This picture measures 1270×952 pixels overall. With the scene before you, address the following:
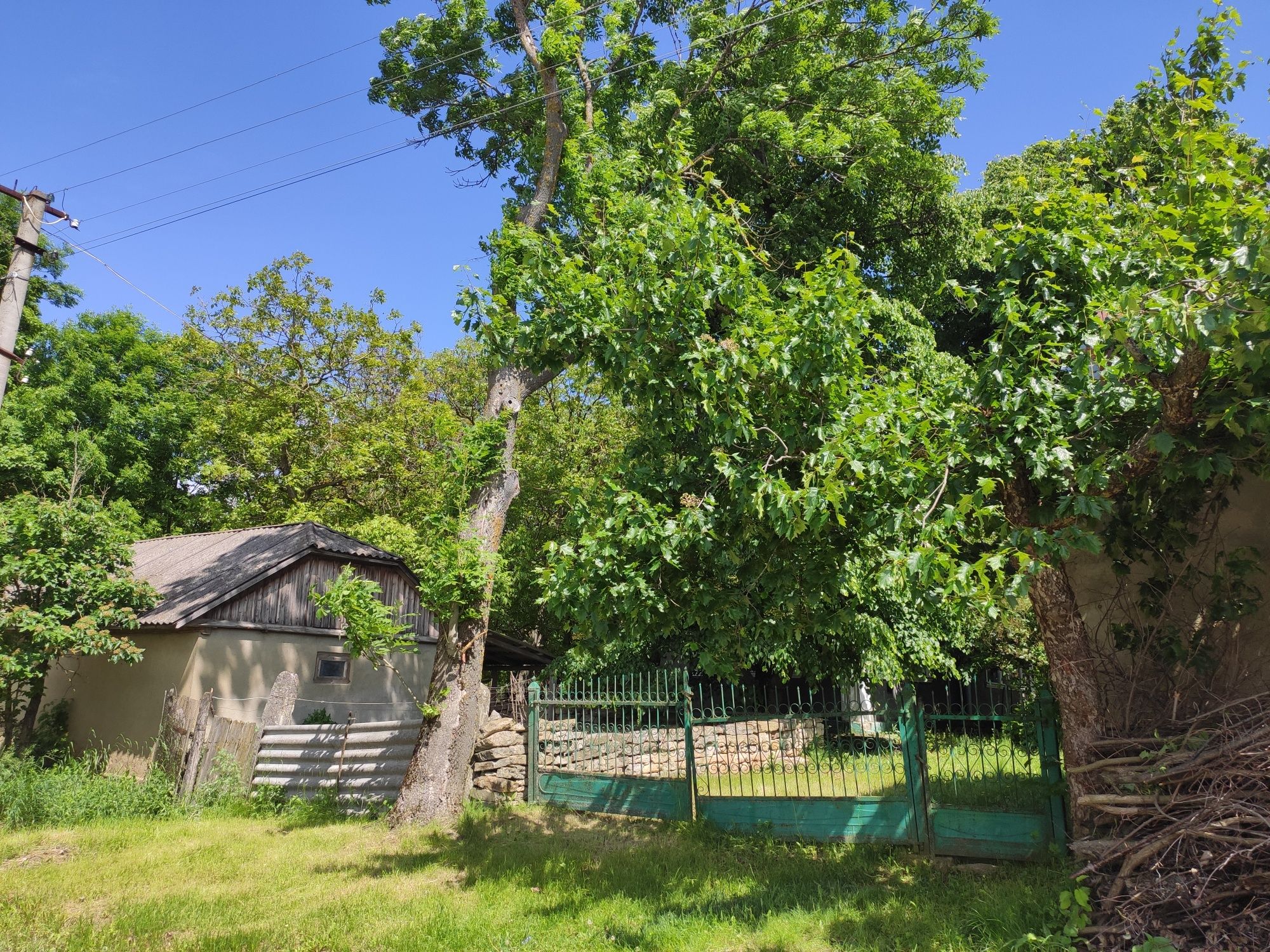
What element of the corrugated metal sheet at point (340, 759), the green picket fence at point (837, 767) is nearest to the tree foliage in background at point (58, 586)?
the corrugated metal sheet at point (340, 759)

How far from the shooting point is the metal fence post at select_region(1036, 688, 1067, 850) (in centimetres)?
643

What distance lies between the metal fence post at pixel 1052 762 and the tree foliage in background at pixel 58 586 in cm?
1211

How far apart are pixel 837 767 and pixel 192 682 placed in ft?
35.3

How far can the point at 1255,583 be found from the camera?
5699 mm

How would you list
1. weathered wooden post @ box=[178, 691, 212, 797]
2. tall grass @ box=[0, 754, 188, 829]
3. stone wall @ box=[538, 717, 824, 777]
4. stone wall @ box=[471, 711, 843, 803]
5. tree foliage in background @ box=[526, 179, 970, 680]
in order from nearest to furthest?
tree foliage in background @ box=[526, 179, 970, 680] < tall grass @ box=[0, 754, 188, 829] < stone wall @ box=[538, 717, 824, 777] < stone wall @ box=[471, 711, 843, 803] < weathered wooden post @ box=[178, 691, 212, 797]

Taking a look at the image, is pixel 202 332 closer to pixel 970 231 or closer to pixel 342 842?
pixel 342 842

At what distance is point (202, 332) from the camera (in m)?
22.8

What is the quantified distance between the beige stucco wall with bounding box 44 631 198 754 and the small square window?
102 inches

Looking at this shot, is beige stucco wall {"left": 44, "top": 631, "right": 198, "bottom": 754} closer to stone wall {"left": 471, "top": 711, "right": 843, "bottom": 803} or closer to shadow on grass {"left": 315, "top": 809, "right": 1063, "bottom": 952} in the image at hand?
stone wall {"left": 471, "top": 711, "right": 843, "bottom": 803}

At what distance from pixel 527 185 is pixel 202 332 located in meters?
14.1

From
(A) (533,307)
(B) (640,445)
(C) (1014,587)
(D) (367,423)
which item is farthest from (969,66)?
(D) (367,423)

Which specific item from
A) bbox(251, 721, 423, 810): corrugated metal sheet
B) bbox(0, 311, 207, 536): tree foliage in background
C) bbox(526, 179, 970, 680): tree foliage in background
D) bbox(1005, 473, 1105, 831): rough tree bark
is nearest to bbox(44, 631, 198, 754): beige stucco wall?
bbox(251, 721, 423, 810): corrugated metal sheet

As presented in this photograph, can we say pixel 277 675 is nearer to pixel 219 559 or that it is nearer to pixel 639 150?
pixel 219 559

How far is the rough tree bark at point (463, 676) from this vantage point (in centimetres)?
956
